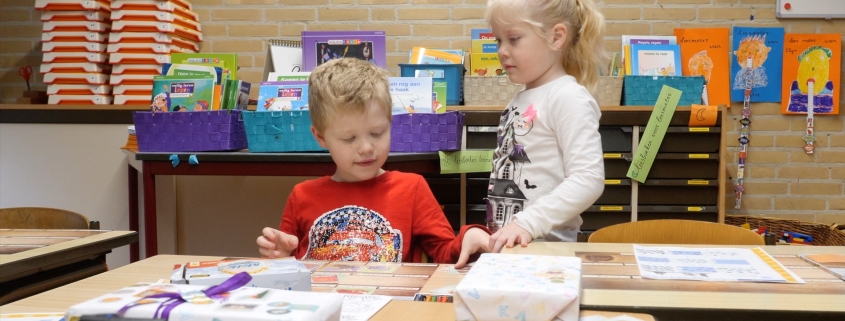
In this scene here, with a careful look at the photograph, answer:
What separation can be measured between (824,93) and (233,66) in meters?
2.94

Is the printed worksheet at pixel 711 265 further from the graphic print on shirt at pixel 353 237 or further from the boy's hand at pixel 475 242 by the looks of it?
the graphic print on shirt at pixel 353 237

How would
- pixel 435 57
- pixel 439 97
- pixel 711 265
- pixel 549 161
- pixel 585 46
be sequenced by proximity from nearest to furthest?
pixel 711 265 → pixel 549 161 → pixel 585 46 → pixel 439 97 → pixel 435 57

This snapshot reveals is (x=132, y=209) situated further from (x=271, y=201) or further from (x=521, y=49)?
(x=521, y=49)

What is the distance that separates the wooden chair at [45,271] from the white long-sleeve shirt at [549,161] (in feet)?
3.02

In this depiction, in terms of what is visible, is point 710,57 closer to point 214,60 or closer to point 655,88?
point 655,88

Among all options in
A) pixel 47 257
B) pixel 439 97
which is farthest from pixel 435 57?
pixel 47 257

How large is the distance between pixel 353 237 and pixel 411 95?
1.13 m

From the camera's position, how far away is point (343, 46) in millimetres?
2787

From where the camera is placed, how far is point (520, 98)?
169cm

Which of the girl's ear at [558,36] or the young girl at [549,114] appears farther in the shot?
the girl's ear at [558,36]

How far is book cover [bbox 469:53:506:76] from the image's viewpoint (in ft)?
10.0

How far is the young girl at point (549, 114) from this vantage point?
57.1 inches

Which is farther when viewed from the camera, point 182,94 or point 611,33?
point 611,33

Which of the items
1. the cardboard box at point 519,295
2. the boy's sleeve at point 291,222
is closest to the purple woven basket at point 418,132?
the boy's sleeve at point 291,222
